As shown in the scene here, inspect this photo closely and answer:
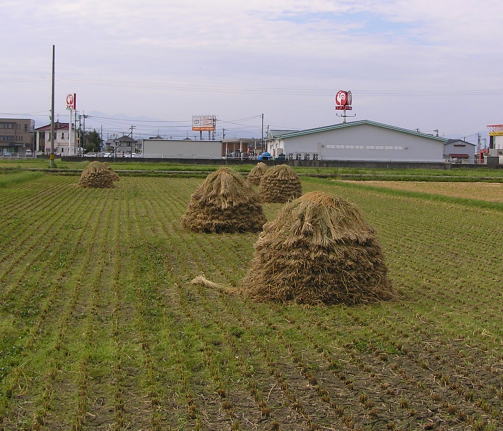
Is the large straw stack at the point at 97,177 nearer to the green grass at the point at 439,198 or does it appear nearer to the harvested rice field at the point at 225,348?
the green grass at the point at 439,198

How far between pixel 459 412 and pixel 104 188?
3100 centimetres

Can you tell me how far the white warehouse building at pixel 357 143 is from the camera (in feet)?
255

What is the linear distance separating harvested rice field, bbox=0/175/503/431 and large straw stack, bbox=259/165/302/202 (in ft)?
50.2

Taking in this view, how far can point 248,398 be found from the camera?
6328 millimetres

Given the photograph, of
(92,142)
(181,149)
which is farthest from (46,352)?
(92,142)

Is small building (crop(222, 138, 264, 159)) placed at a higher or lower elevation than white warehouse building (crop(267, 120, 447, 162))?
higher

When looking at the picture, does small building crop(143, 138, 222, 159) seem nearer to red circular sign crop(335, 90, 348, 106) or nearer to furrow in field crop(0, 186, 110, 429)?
red circular sign crop(335, 90, 348, 106)

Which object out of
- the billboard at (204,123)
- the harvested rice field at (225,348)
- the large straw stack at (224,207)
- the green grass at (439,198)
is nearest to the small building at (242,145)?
the billboard at (204,123)

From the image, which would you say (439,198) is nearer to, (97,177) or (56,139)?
(97,177)

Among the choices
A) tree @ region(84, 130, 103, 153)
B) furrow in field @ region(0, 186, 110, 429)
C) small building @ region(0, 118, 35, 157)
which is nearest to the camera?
furrow in field @ region(0, 186, 110, 429)

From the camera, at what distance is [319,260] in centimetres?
1014

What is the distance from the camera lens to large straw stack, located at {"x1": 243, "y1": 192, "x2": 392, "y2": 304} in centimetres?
1012

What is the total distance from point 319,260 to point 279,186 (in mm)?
20344

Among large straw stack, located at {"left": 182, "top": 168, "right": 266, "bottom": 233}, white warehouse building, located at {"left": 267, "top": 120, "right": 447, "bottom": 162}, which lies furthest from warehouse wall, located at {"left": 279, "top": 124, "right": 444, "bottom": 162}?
large straw stack, located at {"left": 182, "top": 168, "right": 266, "bottom": 233}
